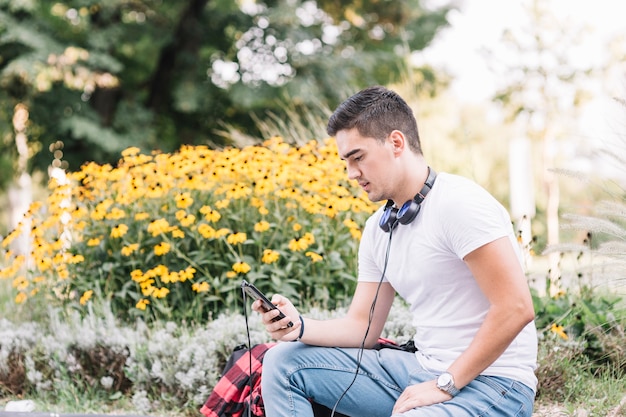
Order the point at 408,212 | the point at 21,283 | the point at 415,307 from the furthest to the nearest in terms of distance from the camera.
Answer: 1. the point at 21,283
2. the point at 415,307
3. the point at 408,212

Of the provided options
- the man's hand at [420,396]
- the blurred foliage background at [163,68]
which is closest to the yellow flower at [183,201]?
the man's hand at [420,396]

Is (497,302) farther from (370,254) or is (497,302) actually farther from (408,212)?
(370,254)

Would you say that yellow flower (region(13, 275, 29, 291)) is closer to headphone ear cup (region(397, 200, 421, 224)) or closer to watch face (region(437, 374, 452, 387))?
headphone ear cup (region(397, 200, 421, 224))

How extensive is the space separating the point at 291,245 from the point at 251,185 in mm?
746

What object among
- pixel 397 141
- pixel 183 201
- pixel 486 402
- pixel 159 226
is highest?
pixel 397 141

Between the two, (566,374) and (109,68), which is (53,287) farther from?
(109,68)

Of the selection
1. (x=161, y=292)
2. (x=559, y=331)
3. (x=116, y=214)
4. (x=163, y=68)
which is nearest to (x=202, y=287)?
(x=161, y=292)

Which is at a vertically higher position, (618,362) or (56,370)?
(56,370)

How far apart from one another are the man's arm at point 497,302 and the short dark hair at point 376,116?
48cm

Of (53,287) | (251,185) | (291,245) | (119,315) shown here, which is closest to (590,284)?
(291,245)

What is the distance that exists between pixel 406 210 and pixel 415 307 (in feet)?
1.11

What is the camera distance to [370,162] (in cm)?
237

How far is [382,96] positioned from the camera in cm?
243

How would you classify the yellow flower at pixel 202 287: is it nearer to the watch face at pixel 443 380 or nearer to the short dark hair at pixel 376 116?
the short dark hair at pixel 376 116
